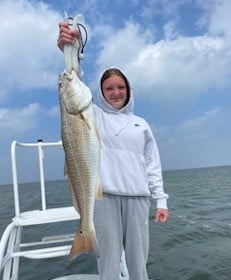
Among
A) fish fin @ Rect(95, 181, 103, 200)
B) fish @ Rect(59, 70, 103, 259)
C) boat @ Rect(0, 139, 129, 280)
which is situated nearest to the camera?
fish @ Rect(59, 70, 103, 259)

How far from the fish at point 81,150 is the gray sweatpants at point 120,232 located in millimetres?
258

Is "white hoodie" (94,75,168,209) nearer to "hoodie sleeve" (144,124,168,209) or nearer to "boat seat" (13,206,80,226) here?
"hoodie sleeve" (144,124,168,209)

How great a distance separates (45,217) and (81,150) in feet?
7.30

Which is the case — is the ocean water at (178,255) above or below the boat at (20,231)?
below

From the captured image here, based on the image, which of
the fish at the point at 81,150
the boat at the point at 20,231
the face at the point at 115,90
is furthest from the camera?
the boat at the point at 20,231

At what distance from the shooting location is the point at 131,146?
3.59 m

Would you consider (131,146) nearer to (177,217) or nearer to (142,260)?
(142,260)

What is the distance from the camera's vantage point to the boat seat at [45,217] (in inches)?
193

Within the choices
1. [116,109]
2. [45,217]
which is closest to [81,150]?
[116,109]

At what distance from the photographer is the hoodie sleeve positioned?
3.77m

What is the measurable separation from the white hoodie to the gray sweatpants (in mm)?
93

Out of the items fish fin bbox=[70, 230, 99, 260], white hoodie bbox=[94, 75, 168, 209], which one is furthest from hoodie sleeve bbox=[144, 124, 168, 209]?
fish fin bbox=[70, 230, 99, 260]

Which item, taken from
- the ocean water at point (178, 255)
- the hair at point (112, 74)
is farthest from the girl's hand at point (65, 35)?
Result: the ocean water at point (178, 255)

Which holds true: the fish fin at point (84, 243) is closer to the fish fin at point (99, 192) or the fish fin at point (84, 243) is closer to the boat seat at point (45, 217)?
the fish fin at point (99, 192)
